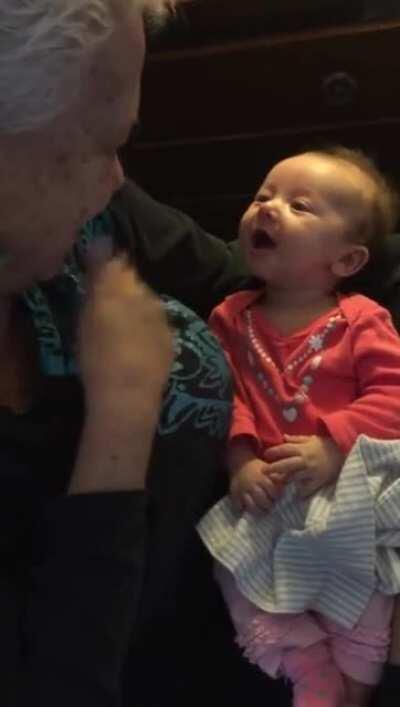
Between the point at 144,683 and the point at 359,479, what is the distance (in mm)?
348

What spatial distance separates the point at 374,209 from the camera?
4.90 feet

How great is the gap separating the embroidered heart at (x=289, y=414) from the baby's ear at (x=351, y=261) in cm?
21

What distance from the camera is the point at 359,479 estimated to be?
1286 mm

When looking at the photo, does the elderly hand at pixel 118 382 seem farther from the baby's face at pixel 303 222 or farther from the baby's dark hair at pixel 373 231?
the baby's dark hair at pixel 373 231

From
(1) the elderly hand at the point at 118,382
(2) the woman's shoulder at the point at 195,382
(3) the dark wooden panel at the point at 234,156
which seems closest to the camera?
(1) the elderly hand at the point at 118,382

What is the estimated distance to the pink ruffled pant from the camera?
1289 mm

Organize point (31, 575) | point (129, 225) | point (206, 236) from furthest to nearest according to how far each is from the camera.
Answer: point (206, 236)
point (129, 225)
point (31, 575)

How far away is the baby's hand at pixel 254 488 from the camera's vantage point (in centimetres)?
132

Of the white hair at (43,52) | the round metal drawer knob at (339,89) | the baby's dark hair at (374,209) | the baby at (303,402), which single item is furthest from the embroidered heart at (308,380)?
the round metal drawer knob at (339,89)

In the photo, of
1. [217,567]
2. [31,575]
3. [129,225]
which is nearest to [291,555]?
[217,567]

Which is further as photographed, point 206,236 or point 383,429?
point 206,236

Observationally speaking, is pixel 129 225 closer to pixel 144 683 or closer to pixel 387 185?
pixel 387 185

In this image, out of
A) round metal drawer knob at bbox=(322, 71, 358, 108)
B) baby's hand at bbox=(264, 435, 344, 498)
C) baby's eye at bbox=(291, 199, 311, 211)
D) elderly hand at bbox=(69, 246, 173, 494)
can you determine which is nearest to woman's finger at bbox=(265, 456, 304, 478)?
baby's hand at bbox=(264, 435, 344, 498)

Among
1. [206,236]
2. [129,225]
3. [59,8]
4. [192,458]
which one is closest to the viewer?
[59,8]
